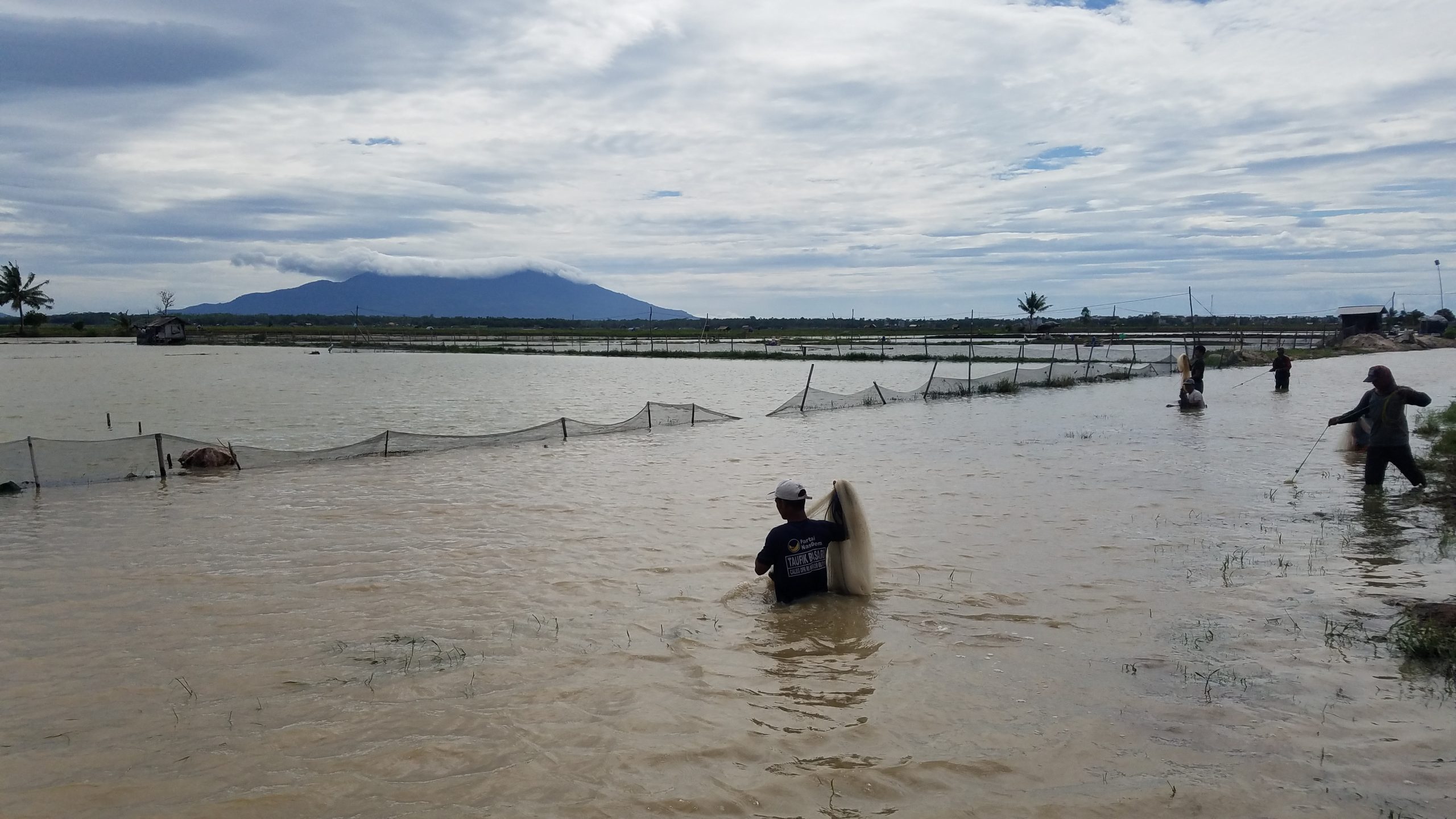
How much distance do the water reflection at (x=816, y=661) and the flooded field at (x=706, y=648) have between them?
4 centimetres

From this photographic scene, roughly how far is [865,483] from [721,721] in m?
8.06

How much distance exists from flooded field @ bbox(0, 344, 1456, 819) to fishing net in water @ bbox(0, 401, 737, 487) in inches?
14.2

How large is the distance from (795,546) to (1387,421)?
7.80 m

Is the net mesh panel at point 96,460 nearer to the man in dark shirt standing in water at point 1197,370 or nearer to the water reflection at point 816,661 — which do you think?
the water reflection at point 816,661

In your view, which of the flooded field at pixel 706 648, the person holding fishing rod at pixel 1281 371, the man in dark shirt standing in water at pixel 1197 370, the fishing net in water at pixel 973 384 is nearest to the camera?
the flooded field at pixel 706 648

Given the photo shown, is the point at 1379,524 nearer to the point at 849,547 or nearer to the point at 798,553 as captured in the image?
the point at 849,547

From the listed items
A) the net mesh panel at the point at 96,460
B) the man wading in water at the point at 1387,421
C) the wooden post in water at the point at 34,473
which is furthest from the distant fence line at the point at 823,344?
the wooden post in water at the point at 34,473

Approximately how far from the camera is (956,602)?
23.5 feet

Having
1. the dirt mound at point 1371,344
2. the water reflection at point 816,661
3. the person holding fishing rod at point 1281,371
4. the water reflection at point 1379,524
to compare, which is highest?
the dirt mound at point 1371,344

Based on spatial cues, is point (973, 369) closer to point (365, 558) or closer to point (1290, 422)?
point (1290, 422)

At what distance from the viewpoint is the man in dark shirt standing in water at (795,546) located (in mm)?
6594

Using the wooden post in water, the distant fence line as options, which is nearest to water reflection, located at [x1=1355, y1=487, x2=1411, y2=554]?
the wooden post in water

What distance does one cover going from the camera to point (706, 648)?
627cm

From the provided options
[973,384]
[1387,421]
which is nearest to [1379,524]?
[1387,421]
